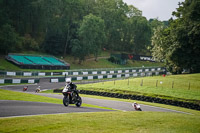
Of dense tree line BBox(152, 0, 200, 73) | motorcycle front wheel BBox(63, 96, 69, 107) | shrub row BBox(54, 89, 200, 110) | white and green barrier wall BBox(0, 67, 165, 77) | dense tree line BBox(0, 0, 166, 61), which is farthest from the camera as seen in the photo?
dense tree line BBox(0, 0, 166, 61)

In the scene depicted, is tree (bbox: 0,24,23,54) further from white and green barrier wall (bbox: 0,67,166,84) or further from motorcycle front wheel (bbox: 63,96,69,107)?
motorcycle front wheel (bbox: 63,96,69,107)

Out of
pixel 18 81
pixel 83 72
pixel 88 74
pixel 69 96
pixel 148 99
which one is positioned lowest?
pixel 148 99

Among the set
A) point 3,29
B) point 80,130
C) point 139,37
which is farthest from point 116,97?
point 139,37

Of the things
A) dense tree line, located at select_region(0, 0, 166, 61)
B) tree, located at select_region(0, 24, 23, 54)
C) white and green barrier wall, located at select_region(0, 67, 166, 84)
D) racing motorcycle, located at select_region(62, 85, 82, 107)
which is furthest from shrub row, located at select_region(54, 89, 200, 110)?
dense tree line, located at select_region(0, 0, 166, 61)

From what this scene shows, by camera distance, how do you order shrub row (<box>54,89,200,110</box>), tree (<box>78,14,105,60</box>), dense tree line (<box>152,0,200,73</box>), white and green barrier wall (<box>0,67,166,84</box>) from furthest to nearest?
tree (<box>78,14,105,60</box>) → dense tree line (<box>152,0,200,73</box>) → white and green barrier wall (<box>0,67,166,84</box>) → shrub row (<box>54,89,200,110</box>)

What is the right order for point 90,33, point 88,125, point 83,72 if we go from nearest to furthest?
point 88,125, point 83,72, point 90,33

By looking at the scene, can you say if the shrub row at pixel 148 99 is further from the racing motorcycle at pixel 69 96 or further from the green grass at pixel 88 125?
the green grass at pixel 88 125

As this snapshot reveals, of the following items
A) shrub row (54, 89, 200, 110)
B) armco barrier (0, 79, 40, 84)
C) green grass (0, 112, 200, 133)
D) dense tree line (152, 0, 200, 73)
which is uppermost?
dense tree line (152, 0, 200, 73)

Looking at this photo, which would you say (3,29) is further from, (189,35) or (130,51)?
(130,51)

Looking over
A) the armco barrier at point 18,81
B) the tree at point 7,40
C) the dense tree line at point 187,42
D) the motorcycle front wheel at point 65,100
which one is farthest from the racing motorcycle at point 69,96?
the tree at point 7,40

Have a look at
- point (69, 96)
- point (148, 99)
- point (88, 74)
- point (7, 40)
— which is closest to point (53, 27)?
point (7, 40)

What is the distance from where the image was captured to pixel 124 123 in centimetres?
1138

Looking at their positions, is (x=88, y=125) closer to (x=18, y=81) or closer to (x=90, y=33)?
(x=18, y=81)

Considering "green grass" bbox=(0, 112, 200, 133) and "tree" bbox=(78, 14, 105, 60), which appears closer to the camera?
"green grass" bbox=(0, 112, 200, 133)
